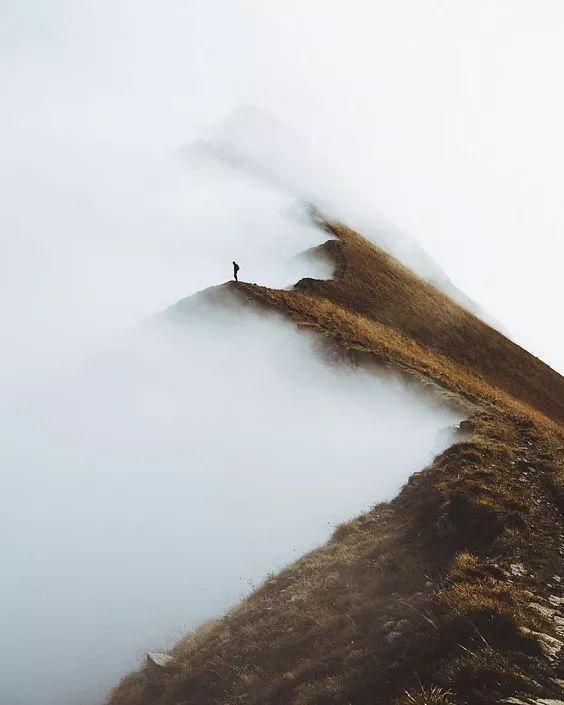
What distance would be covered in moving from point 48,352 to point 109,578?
7101 centimetres

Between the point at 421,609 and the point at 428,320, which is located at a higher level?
the point at 428,320

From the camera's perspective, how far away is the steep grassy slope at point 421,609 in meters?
9.40

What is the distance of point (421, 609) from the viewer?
1142cm

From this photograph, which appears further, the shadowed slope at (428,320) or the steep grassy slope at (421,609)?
the shadowed slope at (428,320)

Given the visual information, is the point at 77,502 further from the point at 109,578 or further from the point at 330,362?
the point at 330,362

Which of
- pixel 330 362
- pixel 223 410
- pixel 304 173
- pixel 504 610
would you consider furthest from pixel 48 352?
pixel 504 610

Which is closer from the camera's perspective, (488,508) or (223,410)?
(488,508)

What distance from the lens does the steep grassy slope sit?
9398 millimetres

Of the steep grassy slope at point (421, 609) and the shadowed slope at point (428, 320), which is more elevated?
the shadowed slope at point (428, 320)

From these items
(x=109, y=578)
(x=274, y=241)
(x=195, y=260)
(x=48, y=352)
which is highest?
(x=195, y=260)

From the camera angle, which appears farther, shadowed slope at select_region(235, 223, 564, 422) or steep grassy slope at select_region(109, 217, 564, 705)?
shadowed slope at select_region(235, 223, 564, 422)

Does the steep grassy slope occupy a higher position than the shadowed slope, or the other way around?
the shadowed slope

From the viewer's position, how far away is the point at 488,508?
606 inches

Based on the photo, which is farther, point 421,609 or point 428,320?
point 428,320
